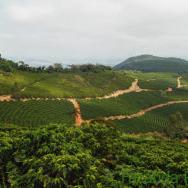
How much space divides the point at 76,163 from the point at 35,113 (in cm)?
8494

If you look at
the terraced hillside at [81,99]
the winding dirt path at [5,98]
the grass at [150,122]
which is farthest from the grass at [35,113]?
the grass at [150,122]

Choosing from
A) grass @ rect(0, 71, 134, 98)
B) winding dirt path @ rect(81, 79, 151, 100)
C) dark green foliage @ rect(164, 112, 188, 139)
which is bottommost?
dark green foliage @ rect(164, 112, 188, 139)

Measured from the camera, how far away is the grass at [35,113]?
10988 centimetres

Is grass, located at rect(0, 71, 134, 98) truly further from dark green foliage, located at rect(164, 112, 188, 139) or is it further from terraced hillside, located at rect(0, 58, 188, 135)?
dark green foliage, located at rect(164, 112, 188, 139)

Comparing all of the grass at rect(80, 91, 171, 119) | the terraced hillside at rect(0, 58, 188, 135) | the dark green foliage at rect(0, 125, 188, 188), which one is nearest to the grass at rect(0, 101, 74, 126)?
the terraced hillside at rect(0, 58, 188, 135)

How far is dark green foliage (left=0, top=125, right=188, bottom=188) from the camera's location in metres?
34.5

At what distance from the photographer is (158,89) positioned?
19550 cm

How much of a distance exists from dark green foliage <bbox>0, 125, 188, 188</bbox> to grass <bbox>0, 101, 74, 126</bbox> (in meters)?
60.0

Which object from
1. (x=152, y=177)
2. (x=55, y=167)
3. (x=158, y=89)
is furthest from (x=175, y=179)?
(x=158, y=89)

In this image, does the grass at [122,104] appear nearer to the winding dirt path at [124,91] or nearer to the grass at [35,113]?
the winding dirt path at [124,91]

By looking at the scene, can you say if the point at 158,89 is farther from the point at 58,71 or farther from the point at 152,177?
the point at 152,177

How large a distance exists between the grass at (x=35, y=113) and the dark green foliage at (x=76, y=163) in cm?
6003

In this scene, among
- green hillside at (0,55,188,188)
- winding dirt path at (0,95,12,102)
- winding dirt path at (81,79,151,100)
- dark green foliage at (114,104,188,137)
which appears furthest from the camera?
winding dirt path at (81,79,151,100)

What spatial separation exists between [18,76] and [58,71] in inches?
1561
